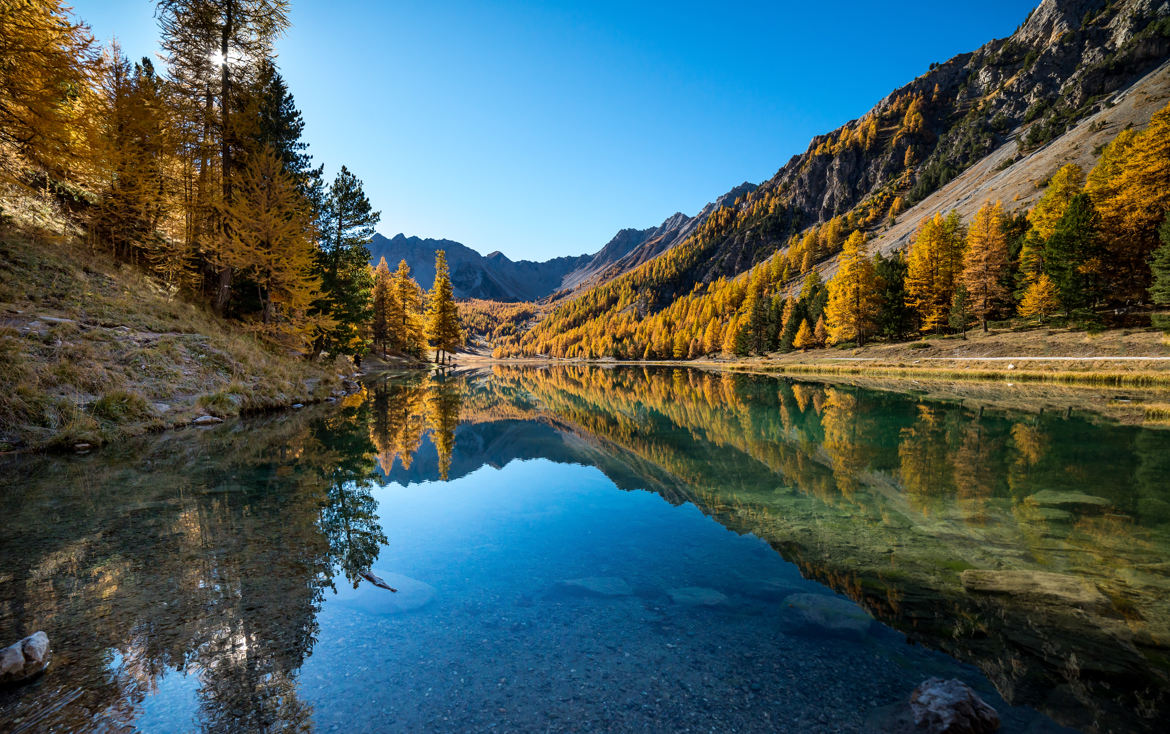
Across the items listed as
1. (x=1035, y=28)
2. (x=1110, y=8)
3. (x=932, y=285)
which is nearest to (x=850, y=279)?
(x=932, y=285)

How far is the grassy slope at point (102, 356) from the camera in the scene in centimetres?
1116

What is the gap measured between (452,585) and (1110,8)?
24178cm

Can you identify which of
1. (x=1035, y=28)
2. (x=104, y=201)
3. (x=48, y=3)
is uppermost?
(x=1035, y=28)

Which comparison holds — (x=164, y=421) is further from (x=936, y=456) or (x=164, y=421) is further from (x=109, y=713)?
(x=936, y=456)

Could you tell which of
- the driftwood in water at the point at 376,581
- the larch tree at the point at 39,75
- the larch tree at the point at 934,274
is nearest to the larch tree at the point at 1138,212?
the larch tree at the point at 934,274

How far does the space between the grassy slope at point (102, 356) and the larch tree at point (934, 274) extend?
64.3 m

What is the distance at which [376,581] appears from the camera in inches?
225

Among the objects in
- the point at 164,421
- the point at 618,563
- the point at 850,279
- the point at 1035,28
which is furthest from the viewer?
the point at 1035,28

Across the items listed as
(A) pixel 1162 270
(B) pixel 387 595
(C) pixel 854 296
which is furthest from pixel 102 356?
(C) pixel 854 296

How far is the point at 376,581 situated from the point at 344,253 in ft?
102

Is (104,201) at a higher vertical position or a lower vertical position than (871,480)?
higher

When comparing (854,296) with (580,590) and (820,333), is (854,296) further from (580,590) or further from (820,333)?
(580,590)

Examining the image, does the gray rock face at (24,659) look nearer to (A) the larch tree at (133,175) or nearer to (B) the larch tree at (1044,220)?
(A) the larch tree at (133,175)

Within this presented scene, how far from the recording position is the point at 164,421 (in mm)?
13773
